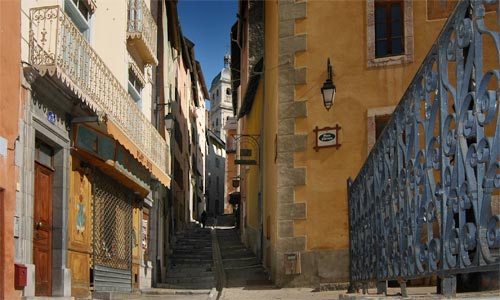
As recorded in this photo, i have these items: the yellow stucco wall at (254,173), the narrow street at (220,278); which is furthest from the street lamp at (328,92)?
the yellow stucco wall at (254,173)

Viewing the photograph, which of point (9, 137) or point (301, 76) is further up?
point (301, 76)

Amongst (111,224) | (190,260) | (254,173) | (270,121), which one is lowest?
(190,260)

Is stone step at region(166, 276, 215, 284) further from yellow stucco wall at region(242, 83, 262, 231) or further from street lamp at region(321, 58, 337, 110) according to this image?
street lamp at region(321, 58, 337, 110)

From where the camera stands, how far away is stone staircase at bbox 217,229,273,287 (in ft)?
51.9

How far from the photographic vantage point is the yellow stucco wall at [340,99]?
42.5 feet

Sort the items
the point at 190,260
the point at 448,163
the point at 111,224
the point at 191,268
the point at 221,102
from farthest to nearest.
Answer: the point at 221,102 < the point at 190,260 < the point at 191,268 < the point at 111,224 < the point at 448,163

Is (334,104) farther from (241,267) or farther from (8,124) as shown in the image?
(241,267)

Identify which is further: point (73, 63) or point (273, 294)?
point (273, 294)

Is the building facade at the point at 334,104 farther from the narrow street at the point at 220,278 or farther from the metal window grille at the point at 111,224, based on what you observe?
the metal window grille at the point at 111,224

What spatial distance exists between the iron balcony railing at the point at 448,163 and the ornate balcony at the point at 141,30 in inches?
405

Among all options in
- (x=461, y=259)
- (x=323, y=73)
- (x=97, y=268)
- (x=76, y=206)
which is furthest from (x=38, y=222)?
(x=461, y=259)

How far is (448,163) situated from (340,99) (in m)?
9.42

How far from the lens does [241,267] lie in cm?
1892

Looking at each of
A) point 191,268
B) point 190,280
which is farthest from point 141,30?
point 191,268
